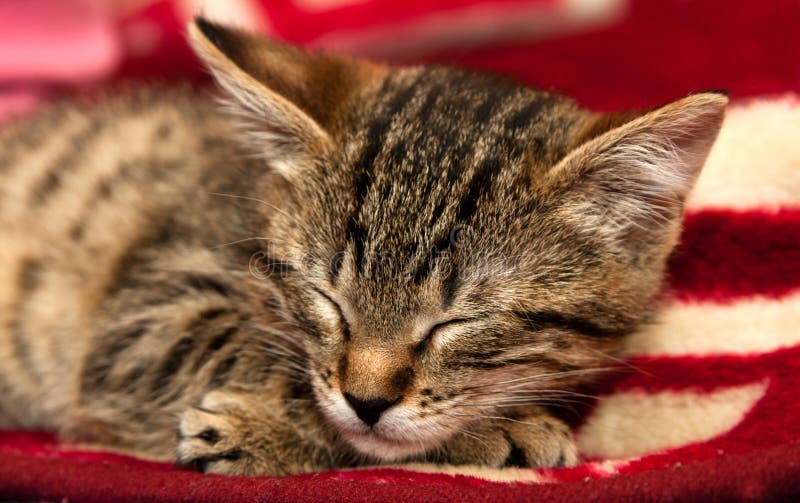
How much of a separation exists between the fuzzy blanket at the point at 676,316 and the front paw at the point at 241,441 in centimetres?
5

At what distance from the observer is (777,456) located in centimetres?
101

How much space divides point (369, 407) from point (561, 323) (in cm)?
30

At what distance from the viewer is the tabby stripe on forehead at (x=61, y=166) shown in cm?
193

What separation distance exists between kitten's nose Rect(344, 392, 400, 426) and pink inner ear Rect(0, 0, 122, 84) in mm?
1575

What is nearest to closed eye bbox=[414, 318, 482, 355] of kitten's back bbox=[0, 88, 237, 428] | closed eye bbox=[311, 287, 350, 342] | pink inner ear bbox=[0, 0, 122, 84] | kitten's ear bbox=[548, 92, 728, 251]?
closed eye bbox=[311, 287, 350, 342]

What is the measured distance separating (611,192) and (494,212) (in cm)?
18

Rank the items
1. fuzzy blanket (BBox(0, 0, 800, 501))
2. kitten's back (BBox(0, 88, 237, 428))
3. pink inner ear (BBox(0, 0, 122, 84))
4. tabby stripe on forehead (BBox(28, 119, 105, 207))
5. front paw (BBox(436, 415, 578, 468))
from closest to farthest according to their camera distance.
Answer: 1. fuzzy blanket (BBox(0, 0, 800, 501))
2. front paw (BBox(436, 415, 578, 468))
3. kitten's back (BBox(0, 88, 237, 428))
4. tabby stripe on forehead (BBox(28, 119, 105, 207))
5. pink inner ear (BBox(0, 0, 122, 84))

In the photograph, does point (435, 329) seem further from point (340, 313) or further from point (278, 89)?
point (278, 89)

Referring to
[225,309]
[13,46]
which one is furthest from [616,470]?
[13,46]

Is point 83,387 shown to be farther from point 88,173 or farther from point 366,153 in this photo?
point 366,153

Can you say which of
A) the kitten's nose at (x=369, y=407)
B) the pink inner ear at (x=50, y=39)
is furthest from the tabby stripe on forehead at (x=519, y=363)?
the pink inner ear at (x=50, y=39)

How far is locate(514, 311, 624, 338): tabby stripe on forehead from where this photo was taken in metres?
1.17

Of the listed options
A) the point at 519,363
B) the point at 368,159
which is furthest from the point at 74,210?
the point at 519,363

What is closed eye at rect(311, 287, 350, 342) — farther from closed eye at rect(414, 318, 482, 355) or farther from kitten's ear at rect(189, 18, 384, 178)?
kitten's ear at rect(189, 18, 384, 178)
